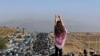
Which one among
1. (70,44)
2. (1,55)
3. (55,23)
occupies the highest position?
(55,23)

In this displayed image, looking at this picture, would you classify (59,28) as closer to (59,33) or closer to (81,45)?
(59,33)

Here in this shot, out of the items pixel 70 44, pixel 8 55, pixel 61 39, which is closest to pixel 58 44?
pixel 61 39

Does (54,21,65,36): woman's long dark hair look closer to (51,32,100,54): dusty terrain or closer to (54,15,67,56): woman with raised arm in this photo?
(54,15,67,56): woman with raised arm

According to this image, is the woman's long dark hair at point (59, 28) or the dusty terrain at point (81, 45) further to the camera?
the dusty terrain at point (81, 45)

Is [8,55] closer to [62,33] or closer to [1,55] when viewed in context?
[1,55]

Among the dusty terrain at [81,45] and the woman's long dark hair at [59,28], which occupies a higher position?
the woman's long dark hair at [59,28]

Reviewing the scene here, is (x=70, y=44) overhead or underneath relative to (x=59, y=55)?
underneath

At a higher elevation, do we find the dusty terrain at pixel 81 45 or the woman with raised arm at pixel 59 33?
the woman with raised arm at pixel 59 33

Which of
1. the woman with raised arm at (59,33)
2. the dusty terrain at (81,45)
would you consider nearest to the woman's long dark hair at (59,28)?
the woman with raised arm at (59,33)

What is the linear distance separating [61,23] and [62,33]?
23 centimetres

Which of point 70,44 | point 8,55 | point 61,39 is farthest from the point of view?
point 70,44

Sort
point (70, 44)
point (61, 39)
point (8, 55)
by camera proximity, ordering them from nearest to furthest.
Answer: point (61, 39) → point (8, 55) → point (70, 44)

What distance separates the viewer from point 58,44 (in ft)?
33.2

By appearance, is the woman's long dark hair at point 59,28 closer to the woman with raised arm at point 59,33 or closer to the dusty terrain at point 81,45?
the woman with raised arm at point 59,33
